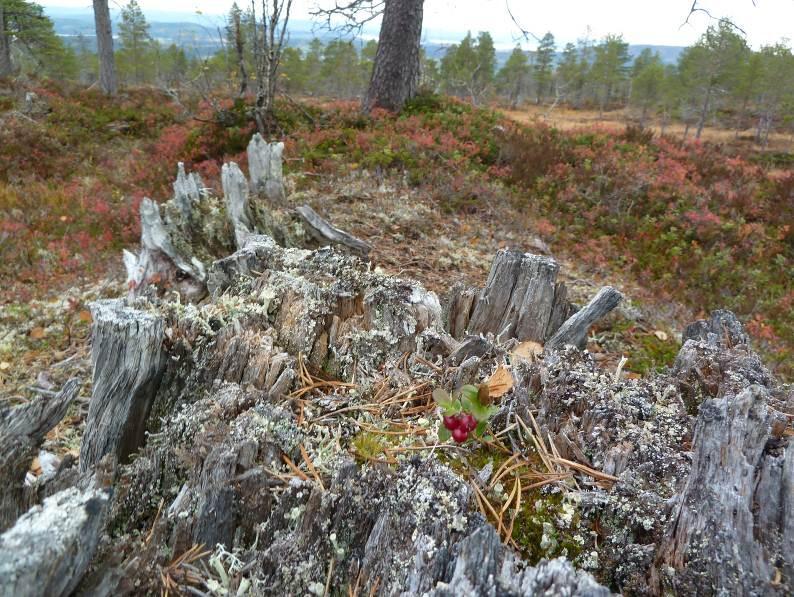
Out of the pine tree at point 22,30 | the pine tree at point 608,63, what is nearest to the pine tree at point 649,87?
the pine tree at point 608,63

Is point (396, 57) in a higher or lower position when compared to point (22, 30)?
lower

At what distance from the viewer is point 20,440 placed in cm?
204

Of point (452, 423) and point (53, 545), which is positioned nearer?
point (53, 545)

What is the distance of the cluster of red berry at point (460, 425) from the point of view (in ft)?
7.41

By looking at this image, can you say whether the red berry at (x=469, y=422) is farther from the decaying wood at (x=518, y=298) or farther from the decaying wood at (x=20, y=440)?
the decaying wood at (x=20, y=440)

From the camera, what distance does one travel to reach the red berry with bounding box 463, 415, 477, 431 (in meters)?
2.26

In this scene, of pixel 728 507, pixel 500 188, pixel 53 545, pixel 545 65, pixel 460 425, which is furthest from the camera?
pixel 545 65

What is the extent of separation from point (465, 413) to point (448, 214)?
20.1ft

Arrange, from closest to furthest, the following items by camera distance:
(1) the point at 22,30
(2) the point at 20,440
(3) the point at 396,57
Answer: (2) the point at 20,440 < (3) the point at 396,57 < (1) the point at 22,30

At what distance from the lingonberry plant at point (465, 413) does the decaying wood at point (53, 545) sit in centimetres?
127

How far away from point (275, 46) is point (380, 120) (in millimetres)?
2758

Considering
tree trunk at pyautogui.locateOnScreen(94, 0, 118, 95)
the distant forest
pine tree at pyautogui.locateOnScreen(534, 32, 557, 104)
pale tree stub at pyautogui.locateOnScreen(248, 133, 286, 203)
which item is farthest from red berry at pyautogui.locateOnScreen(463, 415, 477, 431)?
pine tree at pyautogui.locateOnScreen(534, 32, 557, 104)

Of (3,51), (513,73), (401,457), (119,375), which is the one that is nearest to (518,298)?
(401,457)

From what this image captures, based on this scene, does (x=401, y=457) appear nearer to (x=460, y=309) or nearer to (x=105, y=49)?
(x=460, y=309)
